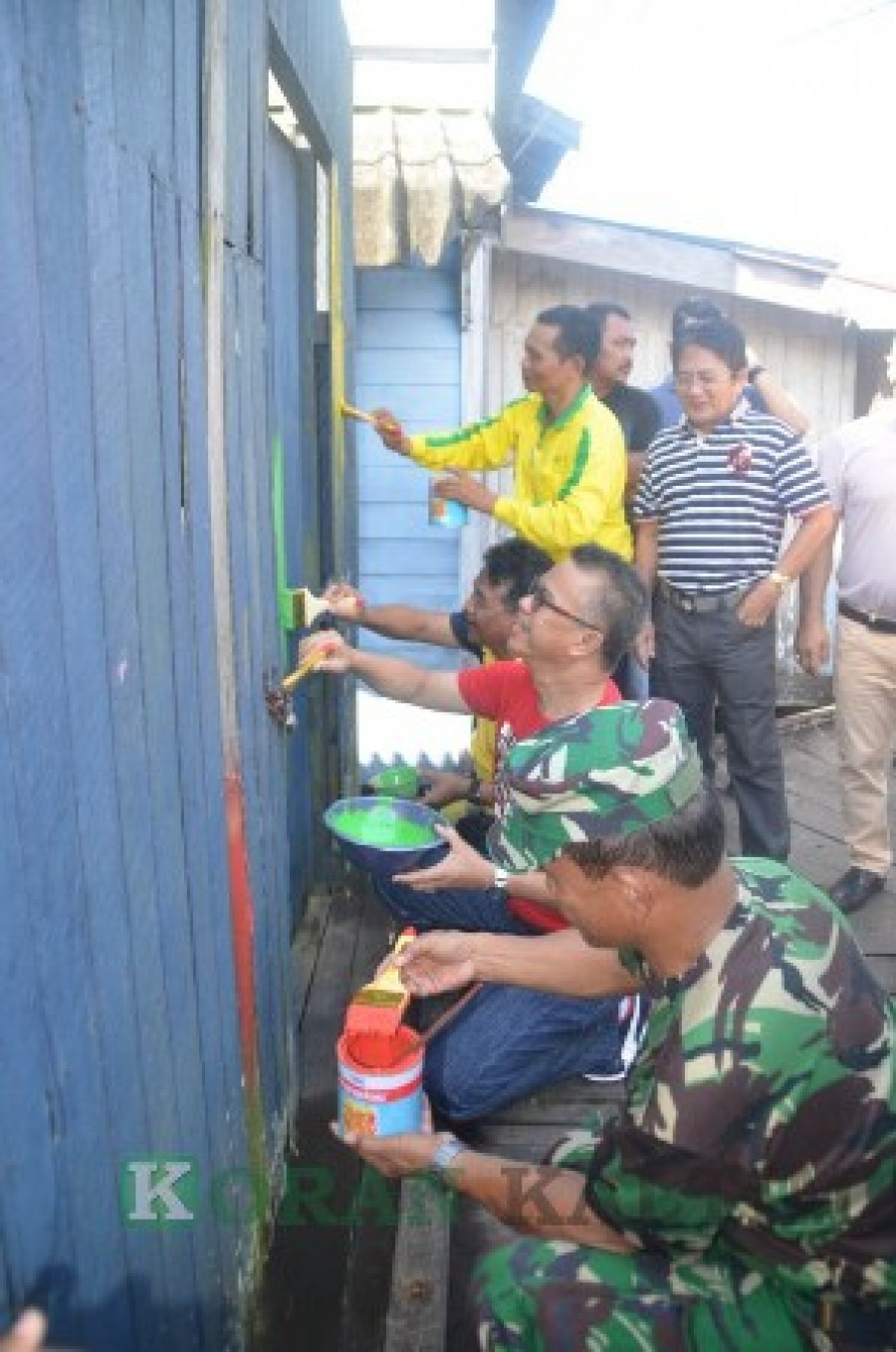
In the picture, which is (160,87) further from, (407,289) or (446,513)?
(407,289)

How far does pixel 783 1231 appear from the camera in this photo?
1570mm

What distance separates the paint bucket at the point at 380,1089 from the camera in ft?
7.79

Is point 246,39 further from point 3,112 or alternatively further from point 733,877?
point 733,877

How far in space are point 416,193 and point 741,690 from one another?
9.49 ft

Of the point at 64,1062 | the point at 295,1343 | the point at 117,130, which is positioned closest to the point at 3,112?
the point at 117,130

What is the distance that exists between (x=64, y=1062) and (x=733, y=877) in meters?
0.98

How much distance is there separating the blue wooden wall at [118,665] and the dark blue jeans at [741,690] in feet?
6.95

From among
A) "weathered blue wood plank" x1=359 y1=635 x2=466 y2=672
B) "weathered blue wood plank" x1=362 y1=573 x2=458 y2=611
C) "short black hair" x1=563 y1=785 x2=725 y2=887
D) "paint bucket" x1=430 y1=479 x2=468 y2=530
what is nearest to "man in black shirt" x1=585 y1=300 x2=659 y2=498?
"paint bucket" x1=430 y1=479 x2=468 y2=530

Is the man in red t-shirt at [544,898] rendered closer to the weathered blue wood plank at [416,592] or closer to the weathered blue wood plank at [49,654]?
the weathered blue wood plank at [49,654]

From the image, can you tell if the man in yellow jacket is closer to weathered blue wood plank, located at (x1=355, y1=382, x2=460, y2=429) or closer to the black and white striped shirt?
the black and white striped shirt

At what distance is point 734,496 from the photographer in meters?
3.92

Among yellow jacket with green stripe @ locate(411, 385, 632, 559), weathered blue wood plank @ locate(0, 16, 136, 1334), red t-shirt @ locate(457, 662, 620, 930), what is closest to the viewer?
weathered blue wood plank @ locate(0, 16, 136, 1334)

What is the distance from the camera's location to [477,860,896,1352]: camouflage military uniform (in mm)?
1496

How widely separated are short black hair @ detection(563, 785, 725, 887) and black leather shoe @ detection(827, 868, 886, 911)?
9.22 ft
